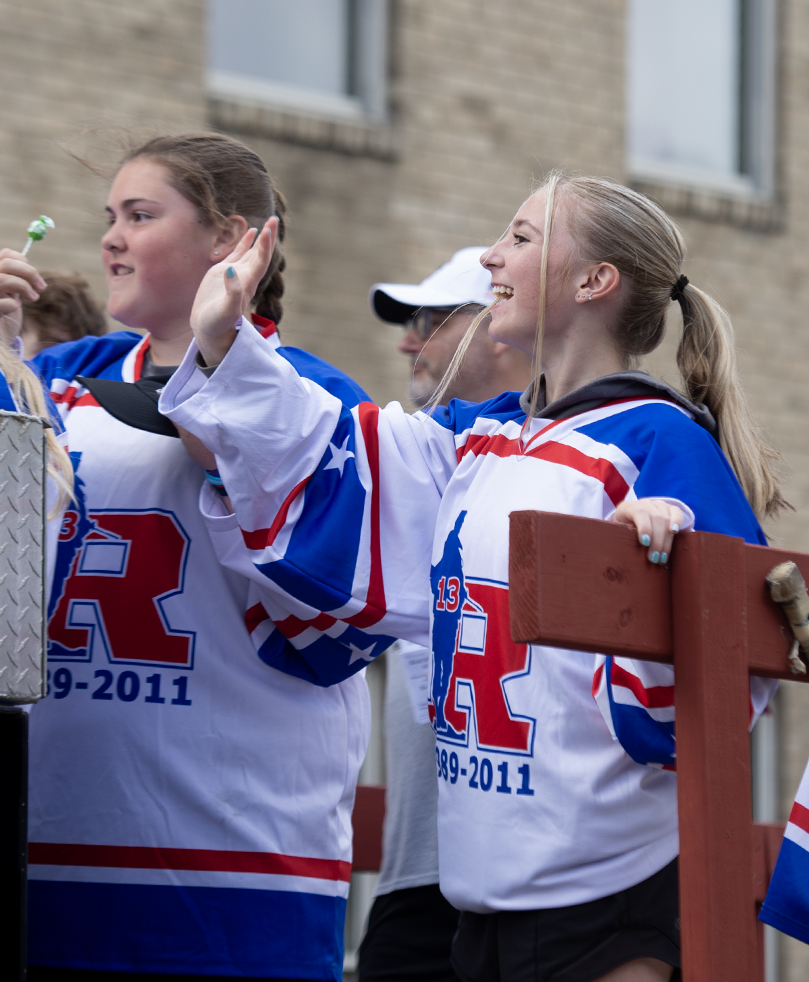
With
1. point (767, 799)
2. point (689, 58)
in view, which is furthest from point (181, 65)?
point (767, 799)

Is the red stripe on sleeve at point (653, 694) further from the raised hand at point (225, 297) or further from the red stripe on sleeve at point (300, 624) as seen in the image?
the raised hand at point (225, 297)

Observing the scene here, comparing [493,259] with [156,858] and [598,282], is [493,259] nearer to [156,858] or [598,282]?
[598,282]

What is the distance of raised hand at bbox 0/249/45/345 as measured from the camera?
8.54ft

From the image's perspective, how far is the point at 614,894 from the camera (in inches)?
84.2

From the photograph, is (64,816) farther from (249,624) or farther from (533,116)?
(533,116)

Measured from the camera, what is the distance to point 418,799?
3.34 m

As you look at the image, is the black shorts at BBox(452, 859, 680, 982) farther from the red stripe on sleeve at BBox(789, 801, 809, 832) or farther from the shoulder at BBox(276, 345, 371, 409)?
the shoulder at BBox(276, 345, 371, 409)

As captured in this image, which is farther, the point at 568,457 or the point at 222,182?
the point at 222,182

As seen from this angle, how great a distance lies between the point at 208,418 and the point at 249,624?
0.41 metres

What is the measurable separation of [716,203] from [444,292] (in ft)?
15.7

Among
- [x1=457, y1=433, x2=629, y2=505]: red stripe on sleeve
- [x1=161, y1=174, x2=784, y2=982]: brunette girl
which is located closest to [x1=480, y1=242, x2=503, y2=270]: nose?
[x1=161, y1=174, x2=784, y2=982]: brunette girl

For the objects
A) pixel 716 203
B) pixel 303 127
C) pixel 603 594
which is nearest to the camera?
pixel 603 594

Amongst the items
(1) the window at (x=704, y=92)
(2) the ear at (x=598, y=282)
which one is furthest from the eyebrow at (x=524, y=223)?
(1) the window at (x=704, y=92)

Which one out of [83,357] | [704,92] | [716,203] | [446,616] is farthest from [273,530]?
[704,92]
